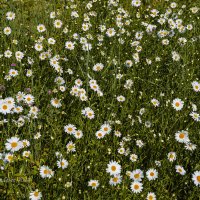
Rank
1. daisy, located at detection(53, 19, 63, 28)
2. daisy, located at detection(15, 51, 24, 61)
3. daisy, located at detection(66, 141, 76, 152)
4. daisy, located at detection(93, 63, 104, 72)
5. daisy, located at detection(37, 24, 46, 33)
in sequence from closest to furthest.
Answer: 1. daisy, located at detection(66, 141, 76, 152)
2. daisy, located at detection(15, 51, 24, 61)
3. daisy, located at detection(93, 63, 104, 72)
4. daisy, located at detection(37, 24, 46, 33)
5. daisy, located at detection(53, 19, 63, 28)

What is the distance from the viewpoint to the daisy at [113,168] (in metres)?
2.70

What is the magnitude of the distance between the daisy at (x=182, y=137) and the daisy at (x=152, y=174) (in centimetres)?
44

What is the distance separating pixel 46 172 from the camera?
2588mm

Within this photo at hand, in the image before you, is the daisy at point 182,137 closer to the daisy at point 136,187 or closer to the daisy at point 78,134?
the daisy at point 136,187

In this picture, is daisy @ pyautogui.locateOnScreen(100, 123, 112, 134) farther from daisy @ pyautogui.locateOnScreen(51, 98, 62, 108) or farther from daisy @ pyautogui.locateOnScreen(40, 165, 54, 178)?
daisy @ pyautogui.locateOnScreen(40, 165, 54, 178)

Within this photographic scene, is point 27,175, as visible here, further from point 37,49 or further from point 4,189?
point 37,49

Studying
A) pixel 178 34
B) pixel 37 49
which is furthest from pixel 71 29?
pixel 178 34

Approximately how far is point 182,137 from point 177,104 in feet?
1.58

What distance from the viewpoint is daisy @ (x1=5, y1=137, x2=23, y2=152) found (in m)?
2.61

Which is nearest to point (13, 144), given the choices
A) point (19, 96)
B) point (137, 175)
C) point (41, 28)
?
point (19, 96)

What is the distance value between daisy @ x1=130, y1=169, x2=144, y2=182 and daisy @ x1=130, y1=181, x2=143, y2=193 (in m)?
0.04

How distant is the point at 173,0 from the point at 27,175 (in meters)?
3.95

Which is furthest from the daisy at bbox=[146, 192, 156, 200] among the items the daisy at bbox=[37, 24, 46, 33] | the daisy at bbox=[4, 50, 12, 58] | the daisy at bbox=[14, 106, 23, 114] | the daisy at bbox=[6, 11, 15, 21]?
the daisy at bbox=[6, 11, 15, 21]

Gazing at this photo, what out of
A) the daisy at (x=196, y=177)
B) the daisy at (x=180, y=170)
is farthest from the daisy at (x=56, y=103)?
the daisy at (x=196, y=177)
